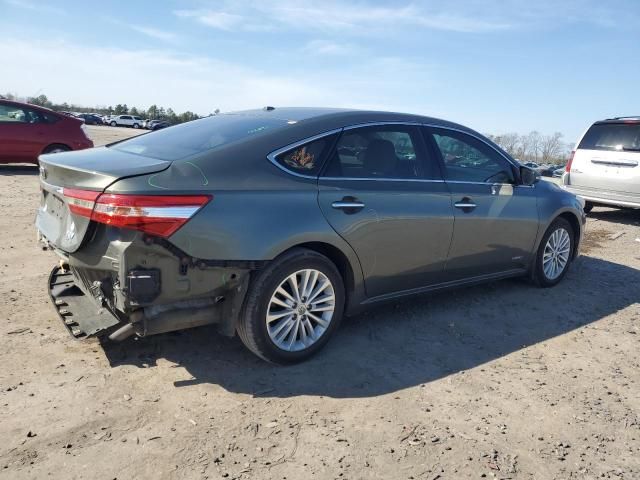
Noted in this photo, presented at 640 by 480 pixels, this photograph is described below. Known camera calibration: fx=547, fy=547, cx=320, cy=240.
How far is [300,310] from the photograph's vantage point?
362cm

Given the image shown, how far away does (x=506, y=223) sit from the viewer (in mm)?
4957

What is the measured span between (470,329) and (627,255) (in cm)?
411

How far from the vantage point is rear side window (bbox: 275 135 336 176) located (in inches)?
141

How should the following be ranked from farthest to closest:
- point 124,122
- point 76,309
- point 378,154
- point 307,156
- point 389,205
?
1. point 124,122
2. point 378,154
3. point 389,205
4. point 307,156
5. point 76,309

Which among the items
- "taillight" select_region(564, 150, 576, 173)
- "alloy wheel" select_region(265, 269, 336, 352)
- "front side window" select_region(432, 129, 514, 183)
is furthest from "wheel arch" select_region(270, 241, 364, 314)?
"taillight" select_region(564, 150, 576, 173)

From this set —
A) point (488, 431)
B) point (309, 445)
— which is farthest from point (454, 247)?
point (309, 445)

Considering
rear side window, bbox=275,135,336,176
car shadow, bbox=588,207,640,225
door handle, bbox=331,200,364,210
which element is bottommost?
car shadow, bbox=588,207,640,225

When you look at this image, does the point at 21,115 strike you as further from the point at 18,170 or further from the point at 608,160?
the point at 608,160

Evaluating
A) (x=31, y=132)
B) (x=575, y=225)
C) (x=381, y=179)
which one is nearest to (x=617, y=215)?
(x=575, y=225)

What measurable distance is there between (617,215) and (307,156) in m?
9.50

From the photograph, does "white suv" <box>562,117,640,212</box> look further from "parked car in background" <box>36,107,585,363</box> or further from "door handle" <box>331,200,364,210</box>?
"door handle" <box>331,200,364,210</box>

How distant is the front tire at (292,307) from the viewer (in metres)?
3.39

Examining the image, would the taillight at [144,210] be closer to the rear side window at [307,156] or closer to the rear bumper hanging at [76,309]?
the rear bumper hanging at [76,309]

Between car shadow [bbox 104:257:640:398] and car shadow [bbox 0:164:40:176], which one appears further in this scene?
car shadow [bbox 0:164:40:176]
